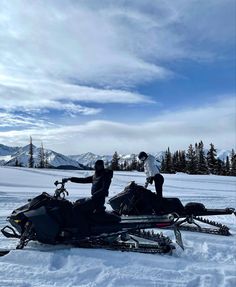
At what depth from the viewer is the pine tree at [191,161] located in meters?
46.3

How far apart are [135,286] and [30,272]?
51.0 inches

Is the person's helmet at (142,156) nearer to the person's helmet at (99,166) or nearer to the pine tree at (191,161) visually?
the person's helmet at (99,166)

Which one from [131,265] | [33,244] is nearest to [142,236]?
[131,265]

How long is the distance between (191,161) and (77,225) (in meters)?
41.9

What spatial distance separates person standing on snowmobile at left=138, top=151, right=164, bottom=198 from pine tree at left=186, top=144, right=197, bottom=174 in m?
38.5

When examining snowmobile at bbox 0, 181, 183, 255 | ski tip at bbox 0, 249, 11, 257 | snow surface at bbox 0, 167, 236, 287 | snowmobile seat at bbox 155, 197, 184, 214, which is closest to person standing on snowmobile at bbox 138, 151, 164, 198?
snowmobile seat at bbox 155, 197, 184, 214

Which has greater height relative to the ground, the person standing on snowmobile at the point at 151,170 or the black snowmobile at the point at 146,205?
the person standing on snowmobile at the point at 151,170

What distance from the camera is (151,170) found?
8.13 meters

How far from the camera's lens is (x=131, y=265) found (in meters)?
5.46

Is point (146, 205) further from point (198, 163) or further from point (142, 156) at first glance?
point (198, 163)

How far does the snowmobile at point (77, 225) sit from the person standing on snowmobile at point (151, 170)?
1.31m

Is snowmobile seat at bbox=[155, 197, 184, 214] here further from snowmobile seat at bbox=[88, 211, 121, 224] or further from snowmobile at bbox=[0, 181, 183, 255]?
snowmobile seat at bbox=[88, 211, 121, 224]

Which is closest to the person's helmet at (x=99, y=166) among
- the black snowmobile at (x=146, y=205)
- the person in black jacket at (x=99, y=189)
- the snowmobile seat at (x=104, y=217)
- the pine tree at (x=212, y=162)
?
the person in black jacket at (x=99, y=189)

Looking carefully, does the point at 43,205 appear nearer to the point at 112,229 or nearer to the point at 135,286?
the point at 112,229
